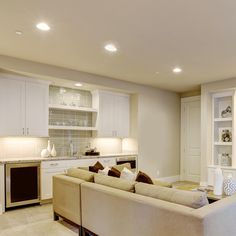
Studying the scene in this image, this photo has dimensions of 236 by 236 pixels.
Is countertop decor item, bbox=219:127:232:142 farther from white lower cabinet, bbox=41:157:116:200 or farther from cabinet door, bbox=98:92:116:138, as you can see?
white lower cabinet, bbox=41:157:116:200

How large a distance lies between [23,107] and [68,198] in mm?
2137

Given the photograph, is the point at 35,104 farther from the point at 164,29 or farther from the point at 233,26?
the point at 233,26

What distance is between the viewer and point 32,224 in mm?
3688

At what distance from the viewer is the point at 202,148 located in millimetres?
6371

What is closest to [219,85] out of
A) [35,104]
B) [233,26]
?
[233,26]

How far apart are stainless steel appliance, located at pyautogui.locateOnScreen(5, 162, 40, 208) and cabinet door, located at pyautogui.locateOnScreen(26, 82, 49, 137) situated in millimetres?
685

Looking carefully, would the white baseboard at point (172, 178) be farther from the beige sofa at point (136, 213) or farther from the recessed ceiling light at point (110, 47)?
the recessed ceiling light at point (110, 47)

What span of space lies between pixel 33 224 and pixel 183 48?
357cm

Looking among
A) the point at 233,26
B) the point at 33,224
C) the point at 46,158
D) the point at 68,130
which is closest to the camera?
the point at 233,26

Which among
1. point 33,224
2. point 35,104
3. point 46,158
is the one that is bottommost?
point 33,224

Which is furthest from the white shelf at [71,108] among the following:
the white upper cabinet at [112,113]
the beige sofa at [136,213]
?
the beige sofa at [136,213]

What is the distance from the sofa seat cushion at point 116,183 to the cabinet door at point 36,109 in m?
2.08

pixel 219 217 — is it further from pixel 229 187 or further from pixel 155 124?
pixel 155 124

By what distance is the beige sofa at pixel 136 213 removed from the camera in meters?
2.10
